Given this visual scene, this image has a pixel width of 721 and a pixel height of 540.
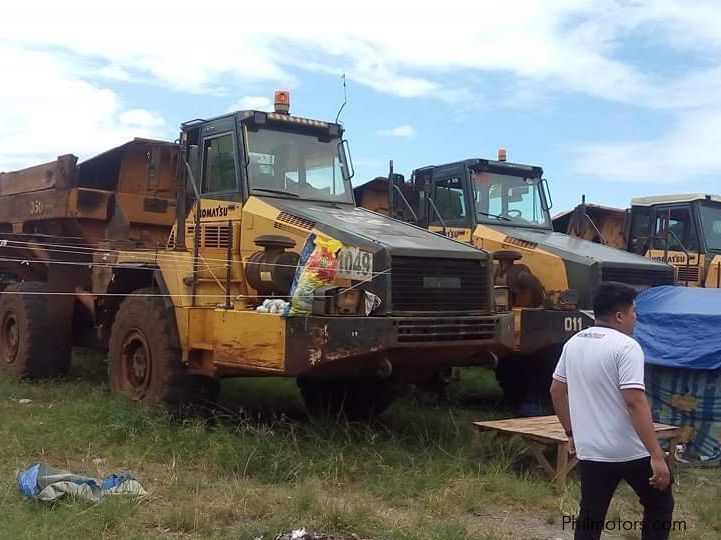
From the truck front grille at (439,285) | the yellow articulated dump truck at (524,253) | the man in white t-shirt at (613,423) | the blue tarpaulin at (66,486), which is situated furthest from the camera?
the yellow articulated dump truck at (524,253)

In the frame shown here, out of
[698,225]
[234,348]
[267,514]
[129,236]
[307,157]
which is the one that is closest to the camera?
[267,514]

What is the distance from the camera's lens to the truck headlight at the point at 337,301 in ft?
19.9

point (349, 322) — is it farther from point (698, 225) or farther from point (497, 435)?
point (698, 225)

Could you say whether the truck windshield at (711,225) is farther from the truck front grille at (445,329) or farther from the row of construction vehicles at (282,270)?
the truck front grille at (445,329)

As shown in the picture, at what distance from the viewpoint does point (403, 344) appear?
6066 millimetres

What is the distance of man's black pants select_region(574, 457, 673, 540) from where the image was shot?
3.82 m

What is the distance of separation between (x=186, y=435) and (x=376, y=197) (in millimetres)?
6032

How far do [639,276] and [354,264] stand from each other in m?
4.00

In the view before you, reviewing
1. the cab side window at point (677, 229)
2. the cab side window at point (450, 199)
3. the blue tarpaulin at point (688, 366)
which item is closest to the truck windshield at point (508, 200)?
the cab side window at point (450, 199)

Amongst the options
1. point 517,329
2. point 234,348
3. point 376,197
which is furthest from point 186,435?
point 376,197

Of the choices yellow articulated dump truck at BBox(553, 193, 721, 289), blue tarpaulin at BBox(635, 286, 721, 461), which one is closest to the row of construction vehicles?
blue tarpaulin at BBox(635, 286, 721, 461)

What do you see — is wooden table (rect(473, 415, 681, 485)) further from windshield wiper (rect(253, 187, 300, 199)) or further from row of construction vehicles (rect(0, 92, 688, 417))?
windshield wiper (rect(253, 187, 300, 199))

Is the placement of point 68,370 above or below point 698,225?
below

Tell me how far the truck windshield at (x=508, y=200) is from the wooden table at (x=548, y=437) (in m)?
3.45
